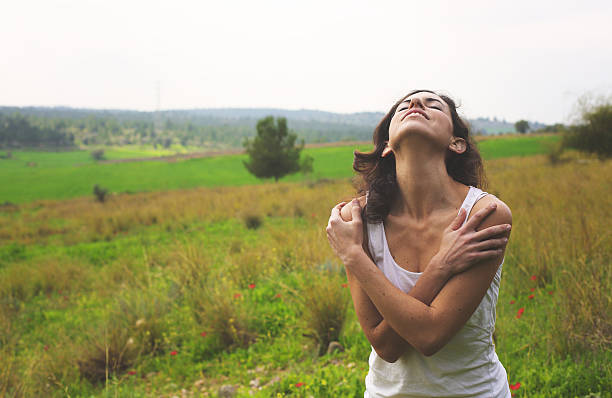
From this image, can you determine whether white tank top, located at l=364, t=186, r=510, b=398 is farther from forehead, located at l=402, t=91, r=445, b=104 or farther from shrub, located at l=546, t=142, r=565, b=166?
shrub, located at l=546, t=142, r=565, b=166

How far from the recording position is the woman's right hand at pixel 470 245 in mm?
1343

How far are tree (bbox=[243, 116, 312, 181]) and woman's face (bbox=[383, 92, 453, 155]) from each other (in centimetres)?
3718

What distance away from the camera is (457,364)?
1477 mm

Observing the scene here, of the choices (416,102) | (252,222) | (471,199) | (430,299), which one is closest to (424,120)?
(416,102)

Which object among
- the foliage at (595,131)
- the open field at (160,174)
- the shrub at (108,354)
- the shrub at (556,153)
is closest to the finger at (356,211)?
the shrub at (108,354)

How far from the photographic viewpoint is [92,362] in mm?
4277

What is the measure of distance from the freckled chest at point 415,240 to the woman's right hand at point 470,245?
0.15 metres

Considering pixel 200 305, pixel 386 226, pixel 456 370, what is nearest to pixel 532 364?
pixel 456 370

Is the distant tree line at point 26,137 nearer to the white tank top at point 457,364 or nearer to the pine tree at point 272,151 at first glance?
the pine tree at point 272,151

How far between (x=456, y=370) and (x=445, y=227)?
0.52m

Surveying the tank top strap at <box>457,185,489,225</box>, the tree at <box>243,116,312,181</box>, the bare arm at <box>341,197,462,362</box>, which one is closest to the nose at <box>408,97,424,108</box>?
the tank top strap at <box>457,185,489,225</box>

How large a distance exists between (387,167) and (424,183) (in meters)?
0.29

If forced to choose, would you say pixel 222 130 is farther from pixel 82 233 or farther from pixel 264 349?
pixel 264 349

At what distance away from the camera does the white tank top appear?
147 cm
